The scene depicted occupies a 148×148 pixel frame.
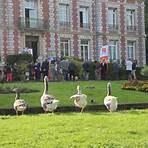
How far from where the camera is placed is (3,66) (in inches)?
1843

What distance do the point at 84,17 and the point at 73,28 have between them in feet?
8.32

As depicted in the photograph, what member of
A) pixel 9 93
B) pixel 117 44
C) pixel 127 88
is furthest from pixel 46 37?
pixel 9 93

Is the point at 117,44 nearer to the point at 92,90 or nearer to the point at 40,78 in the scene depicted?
the point at 40,78

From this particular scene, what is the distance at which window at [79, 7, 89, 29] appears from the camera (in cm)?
6312

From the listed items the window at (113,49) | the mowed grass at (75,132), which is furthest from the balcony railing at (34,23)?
the mowed grass at (75,132)

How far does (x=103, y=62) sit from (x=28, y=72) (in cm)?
621

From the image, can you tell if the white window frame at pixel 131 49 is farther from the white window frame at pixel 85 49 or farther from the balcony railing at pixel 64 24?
the balcony railing at pixel 64 24

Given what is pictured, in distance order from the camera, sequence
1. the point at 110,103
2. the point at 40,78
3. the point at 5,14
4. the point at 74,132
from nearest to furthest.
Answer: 1. the point at 74,132
2. the point at 110,103
3. the point at 40,78
4. the point at 5,14

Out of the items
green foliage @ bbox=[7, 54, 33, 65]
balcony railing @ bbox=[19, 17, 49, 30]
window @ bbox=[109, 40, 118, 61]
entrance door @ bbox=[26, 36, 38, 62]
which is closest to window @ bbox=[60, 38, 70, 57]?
balcony railing @ bbox=[19, 17, 49, 30]

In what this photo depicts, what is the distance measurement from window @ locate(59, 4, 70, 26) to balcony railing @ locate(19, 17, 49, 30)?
8.65ft

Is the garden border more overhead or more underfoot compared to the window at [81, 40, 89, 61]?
more underfoot

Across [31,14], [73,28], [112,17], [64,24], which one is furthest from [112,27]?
[31,14]

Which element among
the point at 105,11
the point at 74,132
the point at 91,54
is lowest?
the point at 74,132

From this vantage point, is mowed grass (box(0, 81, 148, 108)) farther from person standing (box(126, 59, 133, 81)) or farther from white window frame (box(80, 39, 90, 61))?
white window frame (box(80, 39, 90, 61))
